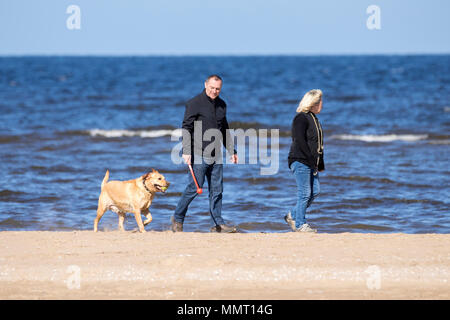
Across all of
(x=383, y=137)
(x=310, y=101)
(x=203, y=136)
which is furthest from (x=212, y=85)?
(x=383, y=137)

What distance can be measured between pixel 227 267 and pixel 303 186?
2.16 metres

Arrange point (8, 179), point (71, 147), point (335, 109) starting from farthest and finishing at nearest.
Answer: point (335, 109)
point (71, 147)
point (8, 179)

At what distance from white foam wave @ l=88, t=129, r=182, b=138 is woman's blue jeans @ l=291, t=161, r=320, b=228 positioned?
1339 centimetres

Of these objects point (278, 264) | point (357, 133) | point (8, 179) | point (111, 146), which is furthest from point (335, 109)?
point (278, 264)

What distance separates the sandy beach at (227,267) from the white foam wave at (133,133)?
13.7m

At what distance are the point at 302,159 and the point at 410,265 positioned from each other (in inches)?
84.2

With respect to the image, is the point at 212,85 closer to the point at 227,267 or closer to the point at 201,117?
the point at 201,117

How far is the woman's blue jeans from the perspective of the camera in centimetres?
795

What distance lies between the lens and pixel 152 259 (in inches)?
256

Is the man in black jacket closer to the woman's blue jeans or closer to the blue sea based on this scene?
the woman's blue jeans

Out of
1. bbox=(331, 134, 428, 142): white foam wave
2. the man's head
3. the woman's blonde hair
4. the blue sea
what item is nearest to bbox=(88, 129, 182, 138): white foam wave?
the blue sea

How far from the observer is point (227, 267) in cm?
617
